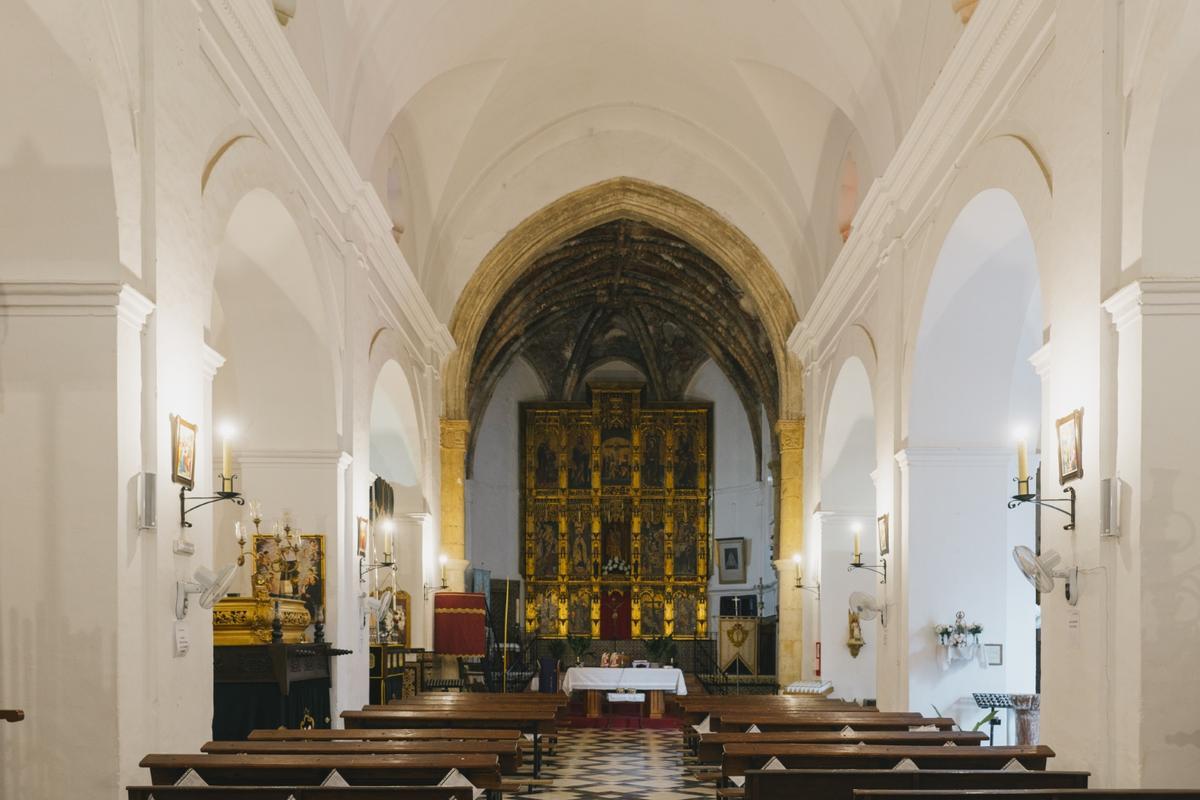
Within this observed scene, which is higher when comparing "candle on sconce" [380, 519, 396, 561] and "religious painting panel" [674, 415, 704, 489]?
"religious painting panel" [674, 415, 704, 489]

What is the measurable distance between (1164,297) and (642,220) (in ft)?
45.8

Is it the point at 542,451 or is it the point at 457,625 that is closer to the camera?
the point at 457,625

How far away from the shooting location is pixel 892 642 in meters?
12.0

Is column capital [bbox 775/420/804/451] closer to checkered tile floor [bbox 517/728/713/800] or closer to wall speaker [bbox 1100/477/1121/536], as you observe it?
checkered tile floor [bbox 517/728/713/800]

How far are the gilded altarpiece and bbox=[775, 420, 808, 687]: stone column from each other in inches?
369

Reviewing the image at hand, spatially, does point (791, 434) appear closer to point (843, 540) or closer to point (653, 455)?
point (843, 540)

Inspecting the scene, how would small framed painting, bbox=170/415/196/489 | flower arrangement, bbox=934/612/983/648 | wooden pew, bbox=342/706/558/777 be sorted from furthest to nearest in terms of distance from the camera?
flower arrangement, bbox=934/612/983/648, wooden pew, bbox=342/706/558/777, small framed painting, bbox=170/415/196/489

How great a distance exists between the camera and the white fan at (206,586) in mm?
7405

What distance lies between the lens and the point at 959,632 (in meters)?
11.3

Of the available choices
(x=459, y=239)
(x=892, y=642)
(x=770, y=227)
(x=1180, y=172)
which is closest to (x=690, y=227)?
(x=770, y=227)

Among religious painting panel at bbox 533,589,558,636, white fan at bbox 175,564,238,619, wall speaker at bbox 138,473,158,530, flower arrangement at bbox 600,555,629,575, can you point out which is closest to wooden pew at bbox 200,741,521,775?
white fan at bbox 175,564,238,619

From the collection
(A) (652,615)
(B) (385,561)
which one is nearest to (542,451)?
(A) (652,615)

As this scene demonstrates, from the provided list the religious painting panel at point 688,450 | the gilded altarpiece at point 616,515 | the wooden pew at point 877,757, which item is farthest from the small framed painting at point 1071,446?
the religious painting panel at point 688,450

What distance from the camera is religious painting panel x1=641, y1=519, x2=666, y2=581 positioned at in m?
29.5
